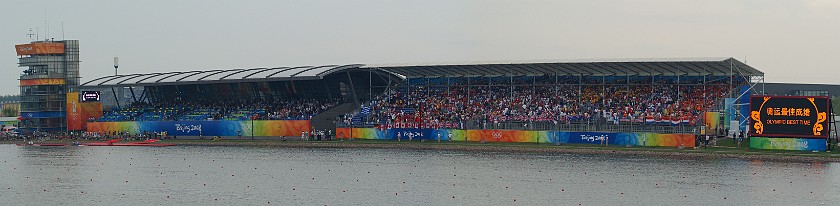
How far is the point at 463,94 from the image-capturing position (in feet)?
312

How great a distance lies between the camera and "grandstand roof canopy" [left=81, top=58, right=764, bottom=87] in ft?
266

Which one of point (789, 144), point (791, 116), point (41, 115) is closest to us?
point (791, 116)

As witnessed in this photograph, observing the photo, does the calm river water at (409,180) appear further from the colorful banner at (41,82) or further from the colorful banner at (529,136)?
the colorful banner at (41,82)

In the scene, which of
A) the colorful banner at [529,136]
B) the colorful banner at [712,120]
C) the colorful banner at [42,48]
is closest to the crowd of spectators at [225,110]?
the colorful banner at [529,136]

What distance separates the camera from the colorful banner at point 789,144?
68812 millimetres

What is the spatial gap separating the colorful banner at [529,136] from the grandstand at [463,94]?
0.57m

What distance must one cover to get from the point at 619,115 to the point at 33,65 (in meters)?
64.7

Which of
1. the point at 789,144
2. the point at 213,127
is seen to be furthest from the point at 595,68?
the point at 213,127

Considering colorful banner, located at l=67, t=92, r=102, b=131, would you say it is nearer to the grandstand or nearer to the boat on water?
the grandstand

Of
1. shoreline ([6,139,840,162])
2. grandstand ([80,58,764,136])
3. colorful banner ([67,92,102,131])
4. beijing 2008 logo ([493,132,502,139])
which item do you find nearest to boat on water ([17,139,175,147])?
shoreline ([6,139,840,162])

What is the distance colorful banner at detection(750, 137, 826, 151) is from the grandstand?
20.0 ft

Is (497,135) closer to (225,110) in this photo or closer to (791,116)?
(791,116)

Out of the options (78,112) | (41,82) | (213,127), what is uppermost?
(41,82)

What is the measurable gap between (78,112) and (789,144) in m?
71.9
